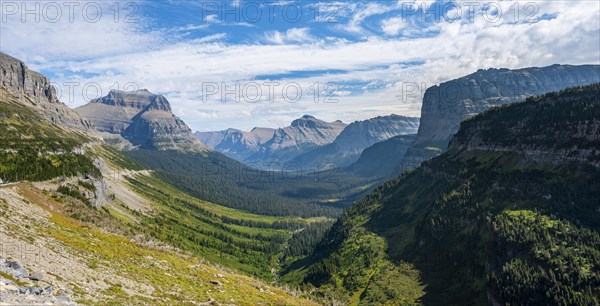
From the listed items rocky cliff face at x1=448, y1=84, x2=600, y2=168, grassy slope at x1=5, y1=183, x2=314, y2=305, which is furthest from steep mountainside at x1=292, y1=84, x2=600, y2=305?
grassy slope at x1=5, y1=183, x2=314, y2=305

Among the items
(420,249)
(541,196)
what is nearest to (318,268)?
(420,249)

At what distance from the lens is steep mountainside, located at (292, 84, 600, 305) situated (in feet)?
344

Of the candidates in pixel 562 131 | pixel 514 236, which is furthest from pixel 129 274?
pixel 562 131

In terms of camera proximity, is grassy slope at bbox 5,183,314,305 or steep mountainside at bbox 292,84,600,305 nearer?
grassy slope at bbox 5,183,314,305

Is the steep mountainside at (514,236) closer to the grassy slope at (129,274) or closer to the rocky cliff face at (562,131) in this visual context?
the rocky cliff face at (562,131)

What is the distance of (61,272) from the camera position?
46.4 meters

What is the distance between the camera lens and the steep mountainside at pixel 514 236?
4126 inches

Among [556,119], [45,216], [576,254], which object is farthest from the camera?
[556,119]

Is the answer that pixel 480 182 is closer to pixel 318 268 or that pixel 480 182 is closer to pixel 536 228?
pixel 536 228

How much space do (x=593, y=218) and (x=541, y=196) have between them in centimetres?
2188

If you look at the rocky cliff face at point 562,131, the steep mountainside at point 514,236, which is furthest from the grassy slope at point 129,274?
the rocky cliff face at point 562,131

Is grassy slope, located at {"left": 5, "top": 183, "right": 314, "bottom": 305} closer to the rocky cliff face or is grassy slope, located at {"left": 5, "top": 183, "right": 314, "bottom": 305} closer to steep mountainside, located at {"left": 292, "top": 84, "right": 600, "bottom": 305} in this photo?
steep mountainside, located at {"left": 292, "top": 84, "right": 600, "bottom": 305}

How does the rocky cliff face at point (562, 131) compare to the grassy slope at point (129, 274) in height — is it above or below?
above

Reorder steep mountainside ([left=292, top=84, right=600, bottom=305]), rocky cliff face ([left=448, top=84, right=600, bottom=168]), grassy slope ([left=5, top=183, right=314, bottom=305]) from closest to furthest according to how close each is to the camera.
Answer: grassy slope ([left=5, top=183, right=314, bottom=305]) < steep mountainside ([left=292, top=84, right=600, bottom=305]) < rocky cliff face ([left=448, top=84, right=600, bottom=168])
